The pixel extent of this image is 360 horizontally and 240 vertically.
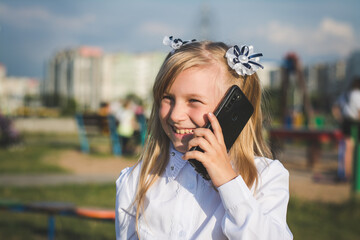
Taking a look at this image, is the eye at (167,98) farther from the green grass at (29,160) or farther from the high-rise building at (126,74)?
the high-rise building at (126,74)

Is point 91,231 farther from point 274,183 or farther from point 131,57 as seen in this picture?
point 131,57

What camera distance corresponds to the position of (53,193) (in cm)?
562

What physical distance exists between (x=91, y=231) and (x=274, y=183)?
320 cm

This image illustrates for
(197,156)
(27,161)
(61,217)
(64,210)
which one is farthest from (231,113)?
(27,161)

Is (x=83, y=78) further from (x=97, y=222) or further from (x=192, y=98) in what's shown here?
(x=192, y=98)

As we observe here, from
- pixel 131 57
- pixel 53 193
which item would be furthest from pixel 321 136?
pixel 131 57

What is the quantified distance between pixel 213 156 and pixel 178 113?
231mm

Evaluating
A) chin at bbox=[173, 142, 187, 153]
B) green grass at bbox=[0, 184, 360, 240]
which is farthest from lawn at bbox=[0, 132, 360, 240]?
chin at bbox=[173, 142, 187, 153]

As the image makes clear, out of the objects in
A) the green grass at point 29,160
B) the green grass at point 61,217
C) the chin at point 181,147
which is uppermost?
the chin at point 181,147

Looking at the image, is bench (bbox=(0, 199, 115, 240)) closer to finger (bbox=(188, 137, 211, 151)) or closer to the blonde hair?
the blonde hair

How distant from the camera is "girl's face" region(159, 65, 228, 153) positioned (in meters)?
1.40

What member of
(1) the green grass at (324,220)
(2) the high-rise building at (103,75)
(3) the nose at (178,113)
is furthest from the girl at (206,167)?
(2) the high-rise building at (103,75)

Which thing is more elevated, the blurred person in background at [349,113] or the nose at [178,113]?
the nose at [178,113]

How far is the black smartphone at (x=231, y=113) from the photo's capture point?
4.47 feet
